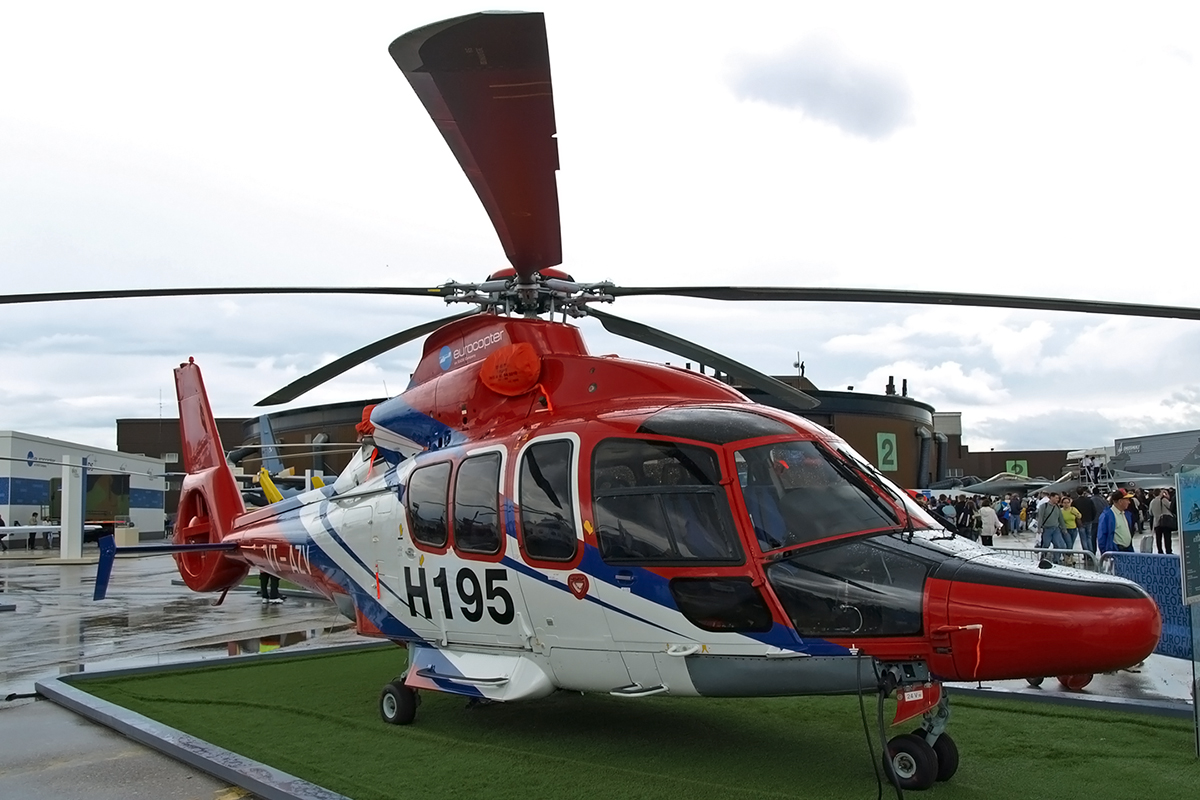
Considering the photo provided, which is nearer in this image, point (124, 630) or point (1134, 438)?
point (124, 630)

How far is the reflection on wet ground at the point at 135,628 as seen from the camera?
1098 cm

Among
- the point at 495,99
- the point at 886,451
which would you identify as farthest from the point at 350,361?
the point at 886,451

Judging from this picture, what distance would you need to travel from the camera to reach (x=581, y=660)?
618 centimetres

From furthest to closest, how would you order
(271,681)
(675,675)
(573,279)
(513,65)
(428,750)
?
(271,681) < (573,279) < (428,750) < (675,675) < (513,65)

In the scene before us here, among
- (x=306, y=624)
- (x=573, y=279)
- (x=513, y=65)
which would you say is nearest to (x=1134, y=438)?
(x=306, y=624)

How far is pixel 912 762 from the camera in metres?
5.13

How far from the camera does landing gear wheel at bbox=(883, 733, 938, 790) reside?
5.08 metres

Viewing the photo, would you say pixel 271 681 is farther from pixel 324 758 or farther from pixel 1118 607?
pixel 1118 607

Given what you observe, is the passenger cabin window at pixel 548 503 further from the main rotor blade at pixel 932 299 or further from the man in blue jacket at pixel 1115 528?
the man in blue jacket at pixel 1115 528

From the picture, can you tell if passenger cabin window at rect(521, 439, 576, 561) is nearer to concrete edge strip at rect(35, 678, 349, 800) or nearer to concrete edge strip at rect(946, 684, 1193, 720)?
concrete edge strip at rect(35, 678, 349, 800)

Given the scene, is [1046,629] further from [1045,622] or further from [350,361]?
[350,361]

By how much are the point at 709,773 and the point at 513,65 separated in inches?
175

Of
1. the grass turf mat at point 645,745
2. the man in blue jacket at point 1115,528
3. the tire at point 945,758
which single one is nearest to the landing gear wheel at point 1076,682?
the grass turf mat at point 645,745

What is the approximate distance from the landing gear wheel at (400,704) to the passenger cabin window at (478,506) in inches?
56.6
